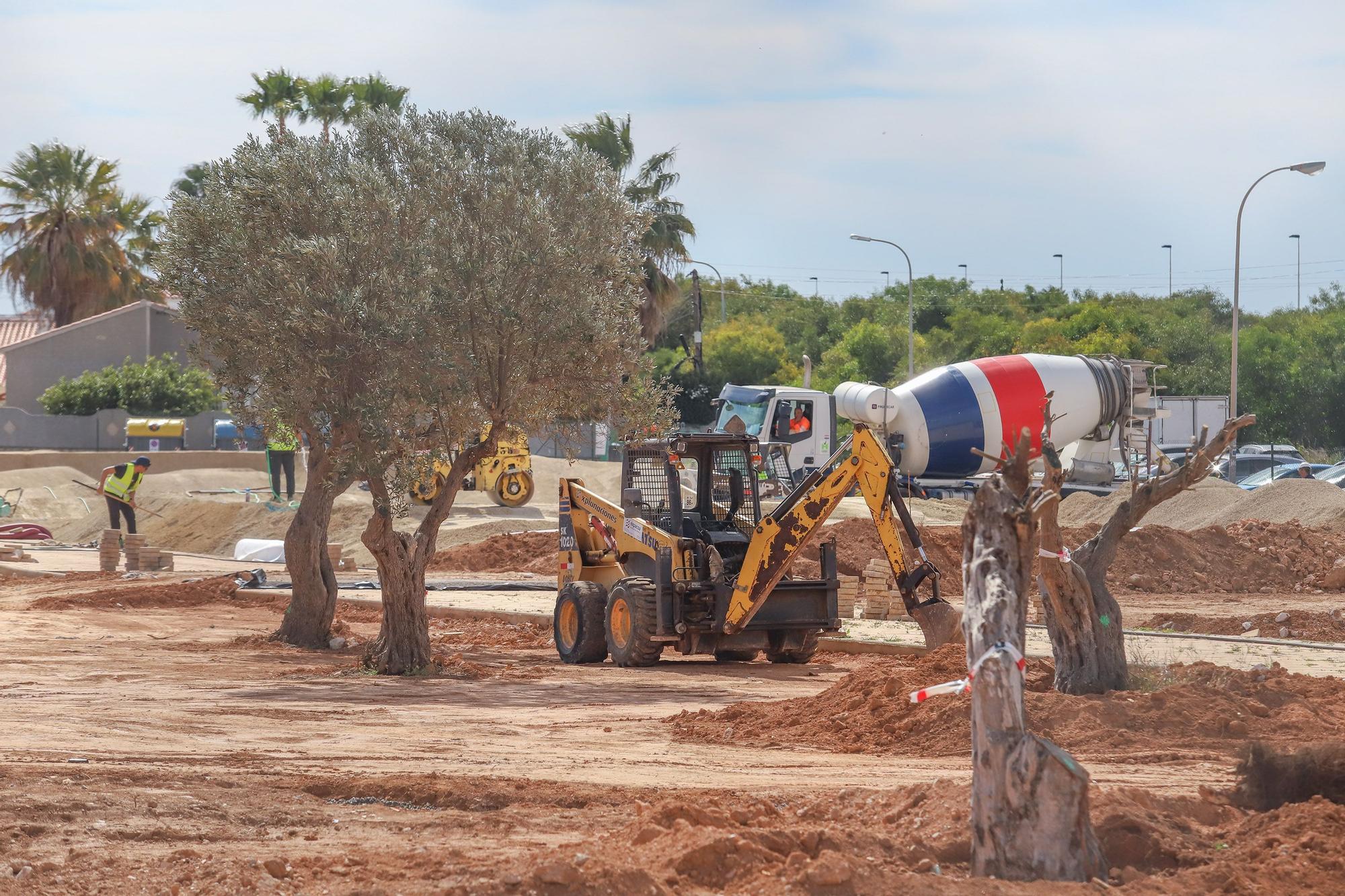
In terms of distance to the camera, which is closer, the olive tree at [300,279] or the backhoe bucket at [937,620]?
the backhoe bucket at [937,620]

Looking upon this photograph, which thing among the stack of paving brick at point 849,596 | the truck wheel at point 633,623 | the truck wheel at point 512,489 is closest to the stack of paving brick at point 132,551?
the truck wheel at point 512,489

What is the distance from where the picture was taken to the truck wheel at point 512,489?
36906 mm

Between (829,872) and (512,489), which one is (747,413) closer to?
(512,489)

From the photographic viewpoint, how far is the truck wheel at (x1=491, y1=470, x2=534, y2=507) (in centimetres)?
3691

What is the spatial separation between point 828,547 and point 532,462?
28040mm

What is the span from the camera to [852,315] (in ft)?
295

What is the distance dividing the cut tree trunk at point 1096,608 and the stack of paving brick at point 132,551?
20990mm

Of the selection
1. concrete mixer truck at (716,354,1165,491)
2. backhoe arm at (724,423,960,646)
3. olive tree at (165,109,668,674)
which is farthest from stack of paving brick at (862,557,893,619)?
concrete mixer truck at (716,354,1165,491)

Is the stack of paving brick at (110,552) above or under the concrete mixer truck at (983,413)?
under

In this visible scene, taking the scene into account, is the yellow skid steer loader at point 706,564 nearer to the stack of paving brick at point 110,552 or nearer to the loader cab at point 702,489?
the loader cab at point 702,489

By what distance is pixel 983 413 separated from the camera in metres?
31.1

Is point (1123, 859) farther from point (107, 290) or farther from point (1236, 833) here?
point (107, 290)

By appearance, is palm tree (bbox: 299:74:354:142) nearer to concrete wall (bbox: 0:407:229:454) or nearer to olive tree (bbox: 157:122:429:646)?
concrete wall (bbox: 0:407:229:454)

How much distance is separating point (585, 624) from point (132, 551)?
14388 mm
